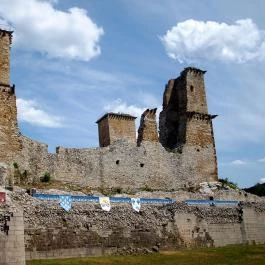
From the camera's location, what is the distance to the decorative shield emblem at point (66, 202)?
1053 inches

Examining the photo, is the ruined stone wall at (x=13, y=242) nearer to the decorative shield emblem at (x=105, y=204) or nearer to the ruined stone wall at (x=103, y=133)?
the decorative shield emblem at (x=105, y=204)

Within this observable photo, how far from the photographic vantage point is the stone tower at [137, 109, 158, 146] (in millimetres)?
44412

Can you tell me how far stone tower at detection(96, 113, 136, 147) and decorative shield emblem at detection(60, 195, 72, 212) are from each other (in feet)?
71.3

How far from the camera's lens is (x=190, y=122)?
47812mm

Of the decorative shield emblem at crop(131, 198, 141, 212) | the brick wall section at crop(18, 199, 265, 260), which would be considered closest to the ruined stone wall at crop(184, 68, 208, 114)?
the brick wall section at crop(18, 199, 265, 260)

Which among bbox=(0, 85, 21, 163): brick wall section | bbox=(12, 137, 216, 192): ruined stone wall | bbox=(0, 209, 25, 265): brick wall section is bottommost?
bbox=(0, 209, 25, 265): brick wall section

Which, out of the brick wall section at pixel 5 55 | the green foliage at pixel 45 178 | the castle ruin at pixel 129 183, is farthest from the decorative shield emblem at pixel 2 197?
the brick wall section at pixel 5 55

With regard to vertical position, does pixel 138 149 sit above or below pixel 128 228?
above

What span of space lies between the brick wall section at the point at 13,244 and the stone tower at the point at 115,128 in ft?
88.9

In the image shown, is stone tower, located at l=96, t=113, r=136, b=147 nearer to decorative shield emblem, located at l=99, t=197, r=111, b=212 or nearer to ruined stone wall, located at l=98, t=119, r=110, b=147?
ruined stone wall, located at l=98, t=119, r=110, b=147

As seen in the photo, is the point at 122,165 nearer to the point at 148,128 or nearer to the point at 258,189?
the point at 148,128

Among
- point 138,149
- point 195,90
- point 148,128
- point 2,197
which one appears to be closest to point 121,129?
point 148,128

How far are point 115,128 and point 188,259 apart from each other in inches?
968

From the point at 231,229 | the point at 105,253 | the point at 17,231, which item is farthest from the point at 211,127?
the point at 17,231
